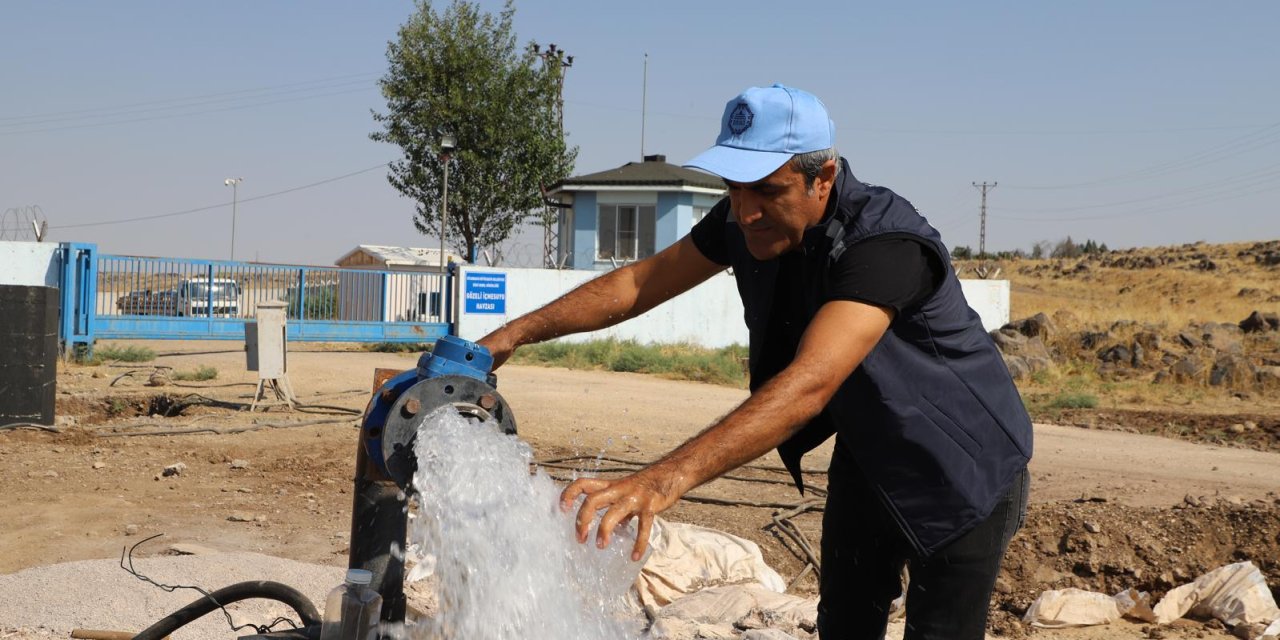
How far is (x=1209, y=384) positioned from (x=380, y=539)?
21.1 metres

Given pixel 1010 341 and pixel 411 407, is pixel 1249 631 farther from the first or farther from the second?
pixel 1010 341

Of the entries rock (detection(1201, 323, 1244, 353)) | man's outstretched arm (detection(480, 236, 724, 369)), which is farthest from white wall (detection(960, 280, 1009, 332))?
man's outstretched arm (detection(480, 236, 724, 369))

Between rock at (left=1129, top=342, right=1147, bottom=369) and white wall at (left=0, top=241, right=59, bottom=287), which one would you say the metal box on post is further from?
rock at (left=1129, top=342, right=1147, bottom=369)

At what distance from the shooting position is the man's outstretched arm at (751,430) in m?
1.73

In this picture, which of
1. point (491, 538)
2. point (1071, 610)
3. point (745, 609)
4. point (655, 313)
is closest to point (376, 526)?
point (491, 538)

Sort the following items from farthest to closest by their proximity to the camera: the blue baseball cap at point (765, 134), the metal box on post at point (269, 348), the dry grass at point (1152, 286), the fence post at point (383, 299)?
1. the dry grass at point (1152, 286)
2. the fence post at point (383, 299)
3. the metal box on post at point (269, 348)
4. the blue baseball cap at point (765, 134)

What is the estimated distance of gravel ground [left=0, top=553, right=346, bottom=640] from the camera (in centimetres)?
405

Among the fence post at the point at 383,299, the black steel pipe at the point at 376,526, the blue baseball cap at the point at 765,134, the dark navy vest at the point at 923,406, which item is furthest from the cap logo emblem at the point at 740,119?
the fence post at the point at 383,299

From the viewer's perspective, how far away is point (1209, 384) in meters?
20.4

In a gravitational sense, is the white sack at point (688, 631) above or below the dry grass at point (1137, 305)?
below

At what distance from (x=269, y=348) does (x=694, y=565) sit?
24.1ft

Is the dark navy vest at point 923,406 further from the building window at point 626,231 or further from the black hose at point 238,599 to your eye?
the building window at point 626,231

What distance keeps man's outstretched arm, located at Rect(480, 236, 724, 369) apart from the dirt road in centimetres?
335

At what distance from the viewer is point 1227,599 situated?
5.60m
